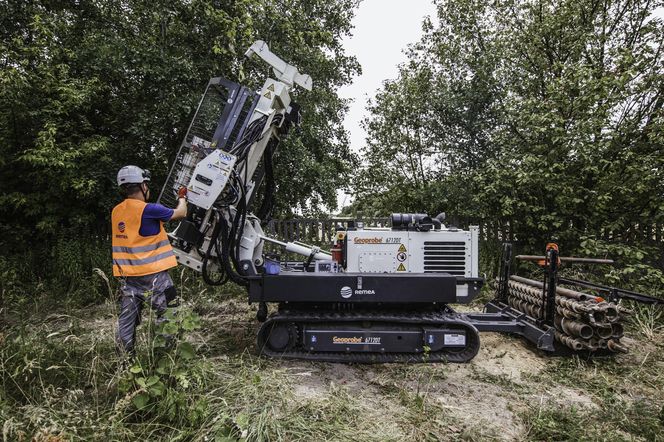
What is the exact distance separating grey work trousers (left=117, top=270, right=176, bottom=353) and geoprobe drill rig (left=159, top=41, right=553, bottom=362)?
0.63 metres

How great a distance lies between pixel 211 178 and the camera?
406 cm

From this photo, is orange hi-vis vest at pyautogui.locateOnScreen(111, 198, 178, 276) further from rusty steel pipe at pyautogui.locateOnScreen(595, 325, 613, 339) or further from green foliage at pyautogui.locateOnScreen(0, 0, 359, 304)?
rusty steel pipe at pyautogui.locateOnScreen(595, 325, 613, 339)

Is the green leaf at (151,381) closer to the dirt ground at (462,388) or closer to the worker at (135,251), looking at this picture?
the worker at (135,251)

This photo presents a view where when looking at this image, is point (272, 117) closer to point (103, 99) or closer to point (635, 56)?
point (103, 99)

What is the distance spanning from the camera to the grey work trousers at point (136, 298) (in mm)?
3521

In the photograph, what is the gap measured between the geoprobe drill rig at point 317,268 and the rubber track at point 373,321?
11 mm

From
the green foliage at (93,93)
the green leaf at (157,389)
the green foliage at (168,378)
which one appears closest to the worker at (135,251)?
the green foliage at (168,378)

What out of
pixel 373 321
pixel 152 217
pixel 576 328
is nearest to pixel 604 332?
pixel 576 328

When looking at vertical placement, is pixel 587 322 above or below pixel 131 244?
below

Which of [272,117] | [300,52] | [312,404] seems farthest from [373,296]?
[300,52]

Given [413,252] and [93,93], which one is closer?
[413,252]

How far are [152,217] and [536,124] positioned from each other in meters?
6.39

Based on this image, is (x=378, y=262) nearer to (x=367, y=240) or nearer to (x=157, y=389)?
(x=367, y=240)

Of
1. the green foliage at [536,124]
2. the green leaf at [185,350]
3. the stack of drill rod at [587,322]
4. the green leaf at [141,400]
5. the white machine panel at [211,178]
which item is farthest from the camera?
the green foliage at [536,124]
